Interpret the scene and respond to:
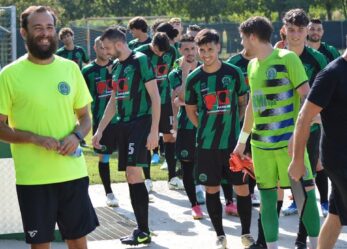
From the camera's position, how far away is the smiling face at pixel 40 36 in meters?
5.48

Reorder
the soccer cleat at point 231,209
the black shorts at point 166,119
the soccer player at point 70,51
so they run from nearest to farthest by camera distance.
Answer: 1. the soccer cleat at point 231,209
2. the black shorts at point 166,119
3. the soccer player at point 70,51

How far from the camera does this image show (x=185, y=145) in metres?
9.47

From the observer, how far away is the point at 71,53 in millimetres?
15172

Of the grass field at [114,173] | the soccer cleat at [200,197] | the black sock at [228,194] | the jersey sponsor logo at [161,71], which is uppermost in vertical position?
the jersey sponsor logo at [161,71]

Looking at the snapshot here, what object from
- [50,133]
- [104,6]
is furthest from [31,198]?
[104,6]

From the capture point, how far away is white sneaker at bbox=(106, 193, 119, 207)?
380 inches

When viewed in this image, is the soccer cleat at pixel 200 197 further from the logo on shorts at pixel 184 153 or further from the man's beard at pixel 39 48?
the man's beard at pixel 39 48

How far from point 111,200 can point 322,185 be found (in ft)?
8.18

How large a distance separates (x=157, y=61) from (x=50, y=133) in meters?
5.92

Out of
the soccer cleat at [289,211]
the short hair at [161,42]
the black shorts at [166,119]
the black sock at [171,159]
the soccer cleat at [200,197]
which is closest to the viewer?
the soccer cleat at [289,211]

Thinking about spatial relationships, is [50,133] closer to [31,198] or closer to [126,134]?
[31,198]

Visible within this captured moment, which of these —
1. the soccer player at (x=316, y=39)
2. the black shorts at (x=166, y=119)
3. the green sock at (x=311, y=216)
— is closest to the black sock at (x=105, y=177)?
the black shorts at (x=166, y=119)

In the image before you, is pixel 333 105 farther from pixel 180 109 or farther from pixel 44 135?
pixel 180 109

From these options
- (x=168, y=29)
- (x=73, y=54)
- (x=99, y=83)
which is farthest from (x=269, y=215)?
(x=73, y=54)
